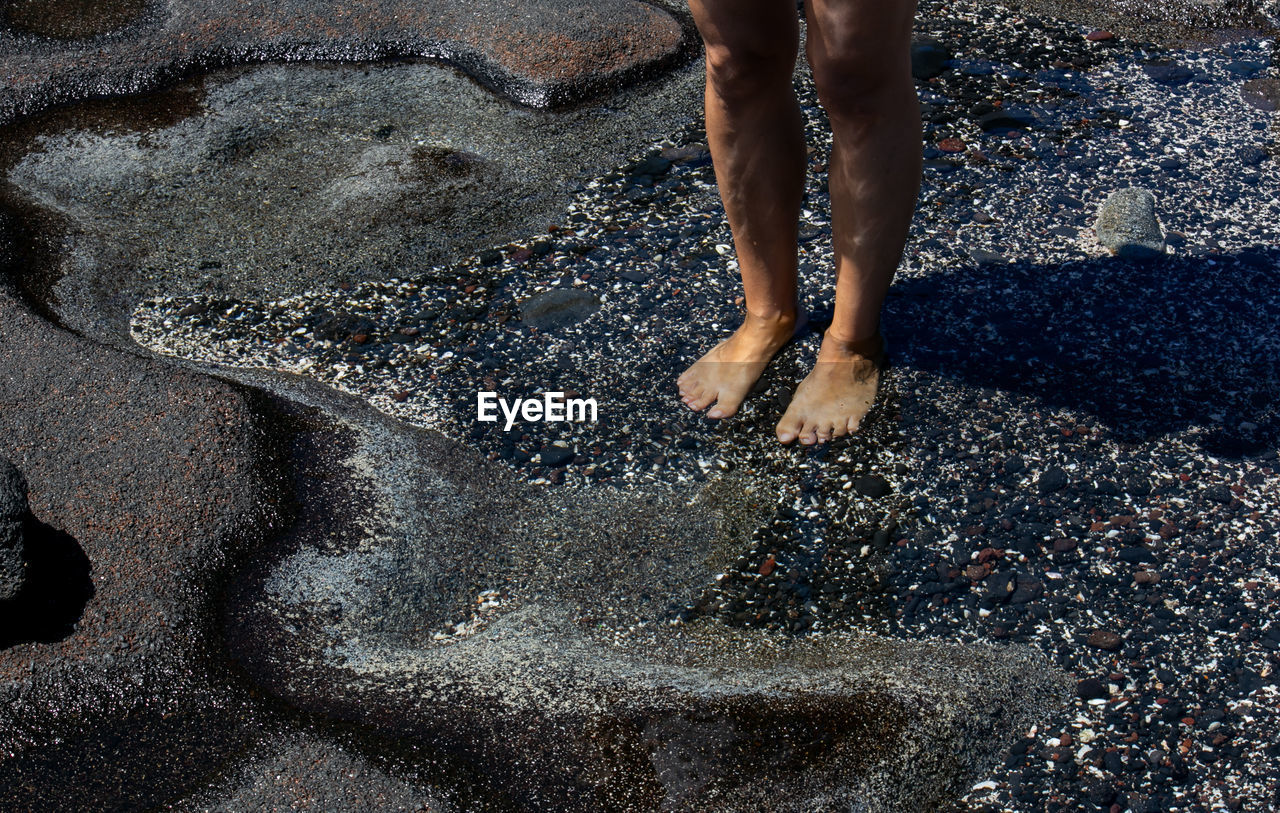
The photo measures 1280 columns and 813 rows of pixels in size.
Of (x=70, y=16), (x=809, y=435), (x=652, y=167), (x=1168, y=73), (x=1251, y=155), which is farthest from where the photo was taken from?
(x=70, y=16)

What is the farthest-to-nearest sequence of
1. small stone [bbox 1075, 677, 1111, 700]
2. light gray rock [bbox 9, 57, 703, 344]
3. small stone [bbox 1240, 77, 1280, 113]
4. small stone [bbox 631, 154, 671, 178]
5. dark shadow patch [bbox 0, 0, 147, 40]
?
dark shadow patch [bbox 0, 0, 147, 40]
small stone [bbox 1240, 77, 1280, 113]
small stone [bbox 631, 154, 671, 178]
light gray rock [bbox 9, 57, 703, 344]
small stone [bbox 1075, 677, 1111, 700]

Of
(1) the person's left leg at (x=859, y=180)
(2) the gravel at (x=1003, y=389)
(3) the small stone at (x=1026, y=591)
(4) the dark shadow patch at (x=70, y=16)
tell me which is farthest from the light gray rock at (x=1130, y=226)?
(4) the dark shadow patch at (x=70, y=16)

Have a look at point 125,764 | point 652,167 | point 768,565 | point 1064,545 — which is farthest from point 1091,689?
point 652,167

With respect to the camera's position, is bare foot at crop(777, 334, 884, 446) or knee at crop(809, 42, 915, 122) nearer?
knee at crop(809, 42, 915, 122)

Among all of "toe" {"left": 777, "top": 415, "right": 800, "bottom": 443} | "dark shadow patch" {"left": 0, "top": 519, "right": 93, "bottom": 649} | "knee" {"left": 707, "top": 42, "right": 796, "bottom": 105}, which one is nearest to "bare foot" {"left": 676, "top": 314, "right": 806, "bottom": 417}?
"toe" {"left": 777, "top": 415, "right": 800, "bottom": 443}

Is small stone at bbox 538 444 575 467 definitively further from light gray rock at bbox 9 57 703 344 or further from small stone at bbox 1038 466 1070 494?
small stone at bbox 1038 466 1070 494

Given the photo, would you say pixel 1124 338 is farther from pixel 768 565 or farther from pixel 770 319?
pixel 768 565
